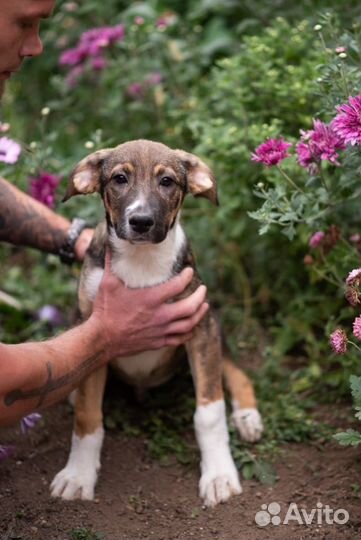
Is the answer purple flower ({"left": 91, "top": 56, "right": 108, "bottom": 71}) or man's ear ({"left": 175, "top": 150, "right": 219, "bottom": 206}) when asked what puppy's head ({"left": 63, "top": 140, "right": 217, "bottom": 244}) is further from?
purple flower ({"left": 91, "top": 56, "right": 108, "bottom": 71})

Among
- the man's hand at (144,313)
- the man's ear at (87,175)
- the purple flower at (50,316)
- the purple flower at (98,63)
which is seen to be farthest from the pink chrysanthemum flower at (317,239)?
the purple flower at (98,63)

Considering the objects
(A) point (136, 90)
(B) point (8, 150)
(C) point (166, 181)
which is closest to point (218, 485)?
(C) point (166, 181)

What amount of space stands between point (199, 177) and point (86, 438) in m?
1.26

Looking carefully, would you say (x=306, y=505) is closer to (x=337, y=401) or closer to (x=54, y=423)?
(x=337, y=401)

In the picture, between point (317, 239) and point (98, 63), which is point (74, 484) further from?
point (98, 63)

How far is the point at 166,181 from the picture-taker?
3439 mm

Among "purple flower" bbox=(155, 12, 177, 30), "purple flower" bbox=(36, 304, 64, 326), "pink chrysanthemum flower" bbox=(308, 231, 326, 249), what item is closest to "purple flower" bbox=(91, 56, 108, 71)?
"purple flower" bbox=(155, 12, 177, 30)

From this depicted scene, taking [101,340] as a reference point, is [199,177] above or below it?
above

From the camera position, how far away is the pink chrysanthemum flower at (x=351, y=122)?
2949mm

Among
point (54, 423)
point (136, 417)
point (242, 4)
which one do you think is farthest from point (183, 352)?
point (242, 4)

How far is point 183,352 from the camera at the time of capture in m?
3.98

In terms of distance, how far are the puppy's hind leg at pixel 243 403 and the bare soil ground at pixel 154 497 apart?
0.60ft

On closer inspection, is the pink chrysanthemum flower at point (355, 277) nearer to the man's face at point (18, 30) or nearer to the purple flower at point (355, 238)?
the purple flower at point (355, 238)

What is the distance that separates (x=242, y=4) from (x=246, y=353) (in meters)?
2.25
